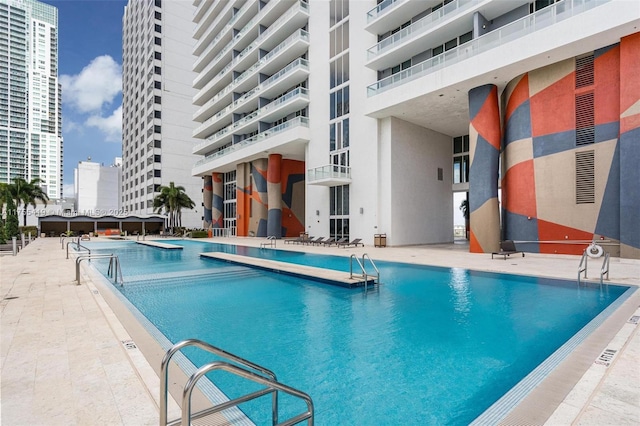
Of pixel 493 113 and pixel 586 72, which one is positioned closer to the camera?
pixel 586 72

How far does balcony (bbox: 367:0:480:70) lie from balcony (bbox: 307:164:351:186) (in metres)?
7.37

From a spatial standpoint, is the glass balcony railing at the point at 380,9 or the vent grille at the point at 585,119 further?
the glass balcony railing at the point at 380,9

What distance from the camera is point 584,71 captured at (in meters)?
14.7

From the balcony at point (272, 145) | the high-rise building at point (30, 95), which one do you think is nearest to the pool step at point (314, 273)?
the balcony at point (272, 145)

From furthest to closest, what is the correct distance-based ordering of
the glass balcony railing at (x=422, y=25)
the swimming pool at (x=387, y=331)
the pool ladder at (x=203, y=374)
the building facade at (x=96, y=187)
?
1. the building facade at (x=96, y=187)
2. the glass balcony railing at (x=422, y=25)
3. the swimming pool at (x=387, y=331)
4. the pool ladder at (x=203, y=374)

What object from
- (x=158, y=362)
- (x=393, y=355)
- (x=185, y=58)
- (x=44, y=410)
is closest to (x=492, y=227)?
(x=393, y=355)

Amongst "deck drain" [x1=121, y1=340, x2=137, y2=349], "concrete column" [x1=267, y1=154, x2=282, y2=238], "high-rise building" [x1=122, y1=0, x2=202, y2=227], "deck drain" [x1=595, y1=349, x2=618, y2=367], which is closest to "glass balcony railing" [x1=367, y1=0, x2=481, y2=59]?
"concrete column" [x1=267, y1=154, x2=282, y2=238]

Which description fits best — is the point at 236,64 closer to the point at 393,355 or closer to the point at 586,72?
the point at 586,72

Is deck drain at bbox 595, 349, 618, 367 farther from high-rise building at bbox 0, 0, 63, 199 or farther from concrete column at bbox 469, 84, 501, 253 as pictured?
high-rise building at bbox 0, 0, 63, 199

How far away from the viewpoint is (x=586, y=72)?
14664 mm

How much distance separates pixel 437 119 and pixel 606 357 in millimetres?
21316

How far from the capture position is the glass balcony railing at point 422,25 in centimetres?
1811

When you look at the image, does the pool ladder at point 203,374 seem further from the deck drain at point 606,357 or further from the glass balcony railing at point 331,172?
the glass balcony railing at point 331,172

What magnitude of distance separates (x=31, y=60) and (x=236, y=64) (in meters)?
101
